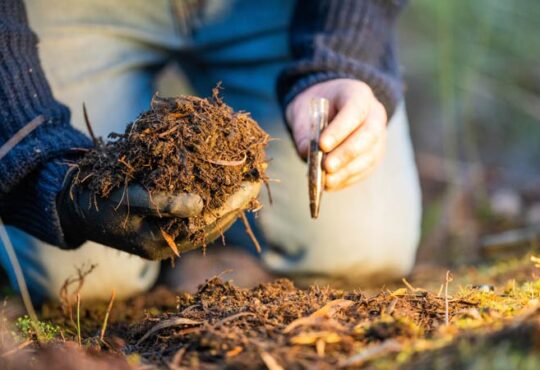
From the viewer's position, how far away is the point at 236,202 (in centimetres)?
160

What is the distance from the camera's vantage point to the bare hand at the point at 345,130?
→ 1796 millimetres

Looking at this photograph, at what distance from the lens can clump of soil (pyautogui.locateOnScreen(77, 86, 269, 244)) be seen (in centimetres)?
149

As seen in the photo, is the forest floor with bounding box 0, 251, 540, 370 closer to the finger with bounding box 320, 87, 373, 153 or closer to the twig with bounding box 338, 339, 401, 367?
the twig with bounding box 338, 339, 401, 367

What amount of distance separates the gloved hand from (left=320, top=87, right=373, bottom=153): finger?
0.25 m

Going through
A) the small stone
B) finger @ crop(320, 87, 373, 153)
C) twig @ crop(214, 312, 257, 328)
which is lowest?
the small stone

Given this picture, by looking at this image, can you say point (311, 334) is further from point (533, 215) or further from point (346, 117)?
point (533, 215)

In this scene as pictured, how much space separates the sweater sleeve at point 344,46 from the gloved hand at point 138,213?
76 centimetres

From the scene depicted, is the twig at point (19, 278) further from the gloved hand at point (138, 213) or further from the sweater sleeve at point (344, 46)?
the sweater sleeve at point (344, 46)

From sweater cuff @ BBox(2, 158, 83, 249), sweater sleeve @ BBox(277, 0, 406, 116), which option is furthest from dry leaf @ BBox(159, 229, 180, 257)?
sweater sleeve @ BBox(277, 0, 406, 116)

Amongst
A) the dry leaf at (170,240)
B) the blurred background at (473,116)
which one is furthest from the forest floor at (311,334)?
the blurred background at (473,116)

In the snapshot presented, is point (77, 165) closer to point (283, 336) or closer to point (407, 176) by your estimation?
point (283, 336)

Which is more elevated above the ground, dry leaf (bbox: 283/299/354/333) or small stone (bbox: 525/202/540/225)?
dry leaf (bbox: 283/299/354/333)

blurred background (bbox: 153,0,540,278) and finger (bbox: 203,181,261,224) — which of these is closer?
finger (bbox: 203,181,261,224)

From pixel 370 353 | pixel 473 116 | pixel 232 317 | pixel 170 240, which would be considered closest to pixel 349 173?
pixel 170 240
